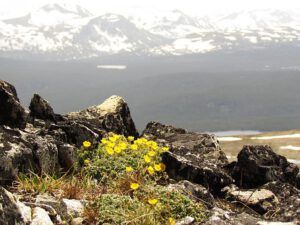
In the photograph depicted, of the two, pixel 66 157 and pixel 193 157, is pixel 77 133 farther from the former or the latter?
pixel 193 157

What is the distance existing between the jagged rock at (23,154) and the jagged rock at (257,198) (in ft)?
17.7

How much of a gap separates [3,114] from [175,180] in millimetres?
5621

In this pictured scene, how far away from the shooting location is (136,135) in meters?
21.1


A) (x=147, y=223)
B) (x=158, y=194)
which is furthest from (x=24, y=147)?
(x=147, y=223)

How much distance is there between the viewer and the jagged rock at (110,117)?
18844 mm

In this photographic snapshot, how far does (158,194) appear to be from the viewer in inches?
392

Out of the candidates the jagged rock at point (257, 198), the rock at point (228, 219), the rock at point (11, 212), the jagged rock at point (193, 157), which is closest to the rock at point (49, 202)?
the rock at point (11, 212)

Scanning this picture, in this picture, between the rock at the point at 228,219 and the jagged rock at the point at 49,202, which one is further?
the rock at the point at 228,219

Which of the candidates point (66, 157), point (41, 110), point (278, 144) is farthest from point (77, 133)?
point (278, 144)

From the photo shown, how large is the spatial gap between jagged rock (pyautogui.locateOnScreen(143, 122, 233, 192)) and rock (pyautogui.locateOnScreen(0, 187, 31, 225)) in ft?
24.3

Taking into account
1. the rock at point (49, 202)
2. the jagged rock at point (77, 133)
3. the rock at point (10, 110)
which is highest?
the rock at point (10, 110)

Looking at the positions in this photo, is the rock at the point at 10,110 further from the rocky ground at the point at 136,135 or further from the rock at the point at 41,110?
the rock at the point at 41,110

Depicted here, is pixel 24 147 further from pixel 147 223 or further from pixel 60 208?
pixel 147 223

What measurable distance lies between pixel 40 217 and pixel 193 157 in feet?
29.7
